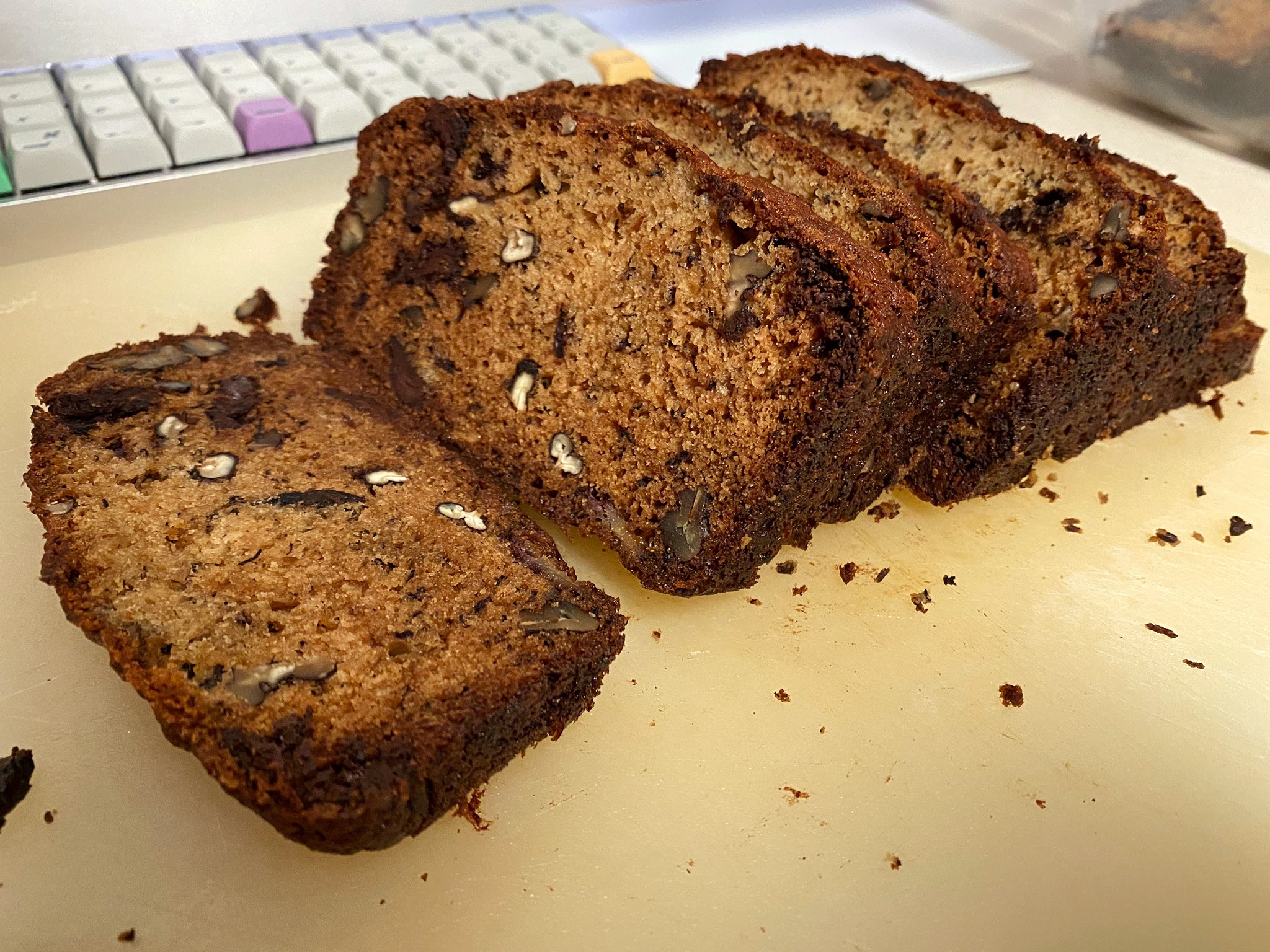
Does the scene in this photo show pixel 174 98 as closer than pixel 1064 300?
No

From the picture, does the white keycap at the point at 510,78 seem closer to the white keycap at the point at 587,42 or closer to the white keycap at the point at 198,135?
the white keycap at the point at 587,42

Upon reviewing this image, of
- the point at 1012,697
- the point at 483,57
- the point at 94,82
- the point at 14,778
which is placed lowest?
the point at 14,778

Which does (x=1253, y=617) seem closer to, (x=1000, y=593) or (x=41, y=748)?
(x=1000, y=593)

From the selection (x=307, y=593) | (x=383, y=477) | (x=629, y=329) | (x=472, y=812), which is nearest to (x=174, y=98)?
(x=383, y=477)

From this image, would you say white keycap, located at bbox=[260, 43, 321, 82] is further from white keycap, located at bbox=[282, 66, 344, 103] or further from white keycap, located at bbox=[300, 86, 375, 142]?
white keycap, located at bbox=[300, 86, 375, 142]

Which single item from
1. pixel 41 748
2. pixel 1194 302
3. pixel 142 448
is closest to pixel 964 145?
pixel 1194 302

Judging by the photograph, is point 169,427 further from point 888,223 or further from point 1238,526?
point 1238,526
